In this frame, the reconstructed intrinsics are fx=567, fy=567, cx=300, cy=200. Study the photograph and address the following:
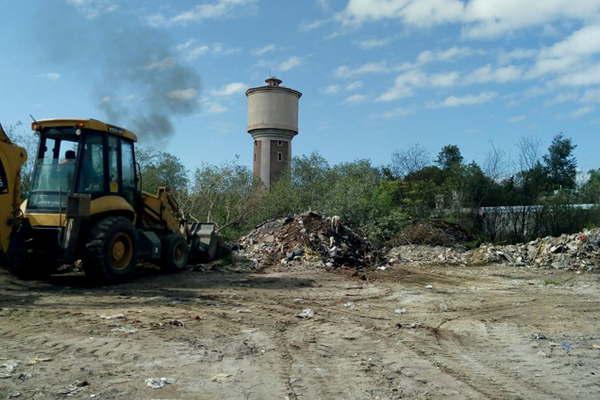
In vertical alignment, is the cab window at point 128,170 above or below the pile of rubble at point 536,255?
above

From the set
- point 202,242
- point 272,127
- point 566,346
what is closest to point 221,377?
point 566,346

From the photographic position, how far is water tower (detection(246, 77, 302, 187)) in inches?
1549

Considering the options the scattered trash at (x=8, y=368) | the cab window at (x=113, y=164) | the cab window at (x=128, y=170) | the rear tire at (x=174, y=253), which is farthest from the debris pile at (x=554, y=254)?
the scattered trash at (x=8, y=368)

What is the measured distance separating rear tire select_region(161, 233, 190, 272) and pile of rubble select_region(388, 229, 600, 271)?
6.33 meters

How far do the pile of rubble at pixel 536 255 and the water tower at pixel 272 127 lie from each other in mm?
21899

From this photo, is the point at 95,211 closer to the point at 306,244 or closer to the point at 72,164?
the point at 72,164

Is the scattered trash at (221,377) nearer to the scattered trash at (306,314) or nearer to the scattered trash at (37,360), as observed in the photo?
the scattered trash at (37,360)

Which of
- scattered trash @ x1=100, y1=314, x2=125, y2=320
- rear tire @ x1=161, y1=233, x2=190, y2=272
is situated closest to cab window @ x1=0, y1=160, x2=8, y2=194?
scattered trash @ x1=100, y1=314, x2=125, y2=320

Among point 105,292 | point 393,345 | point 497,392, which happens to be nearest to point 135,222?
point 105,292

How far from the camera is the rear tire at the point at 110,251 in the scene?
31.4 feet

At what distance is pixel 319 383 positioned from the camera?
15.7 feet

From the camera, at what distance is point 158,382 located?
15.3 feet

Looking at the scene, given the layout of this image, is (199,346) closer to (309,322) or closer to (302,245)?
(309,322)

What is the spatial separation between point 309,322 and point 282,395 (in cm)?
290
